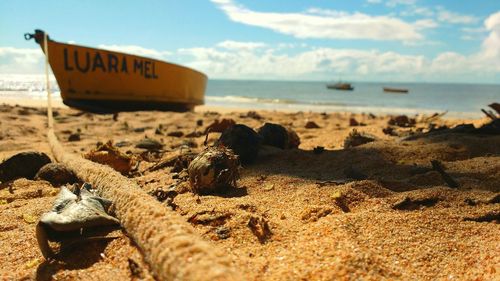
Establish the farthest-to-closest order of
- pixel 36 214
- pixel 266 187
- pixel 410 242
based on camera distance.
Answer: pixel 266 187 → pixel 36 214 → pixel 410 242

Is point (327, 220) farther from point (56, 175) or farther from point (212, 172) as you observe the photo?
point (56, 175)

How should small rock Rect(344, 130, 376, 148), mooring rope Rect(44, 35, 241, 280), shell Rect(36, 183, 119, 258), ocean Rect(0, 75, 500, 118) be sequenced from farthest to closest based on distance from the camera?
1. ocean Rect(0, 75, 500, 118)
2. small rock Rect(344, 130, 376, 148)
3. shell Rect(36, 183, 119, 258)
4. mooring rope Rect(44, 35, 241, 280)

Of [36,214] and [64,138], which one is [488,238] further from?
[64,138]

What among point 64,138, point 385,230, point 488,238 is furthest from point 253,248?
point 64,138

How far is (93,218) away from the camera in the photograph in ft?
5.43

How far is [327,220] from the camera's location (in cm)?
179

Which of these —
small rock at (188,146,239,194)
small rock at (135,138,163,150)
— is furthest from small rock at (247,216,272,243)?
small rock at (135,138,163,150)

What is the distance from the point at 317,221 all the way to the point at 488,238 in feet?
2.29

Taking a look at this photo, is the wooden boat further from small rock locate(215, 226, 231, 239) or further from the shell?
small rock locate(215, 226, 231, 239)

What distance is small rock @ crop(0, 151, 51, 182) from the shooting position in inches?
114

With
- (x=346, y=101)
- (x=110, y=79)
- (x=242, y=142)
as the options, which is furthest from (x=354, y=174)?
(x=346, y=101)

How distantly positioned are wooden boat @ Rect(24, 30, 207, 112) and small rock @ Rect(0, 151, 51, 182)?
5523 mm

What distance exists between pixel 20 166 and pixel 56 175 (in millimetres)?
353

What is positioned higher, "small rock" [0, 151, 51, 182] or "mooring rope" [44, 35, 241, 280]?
"mooring rope" [44, 35, 241, 280]
